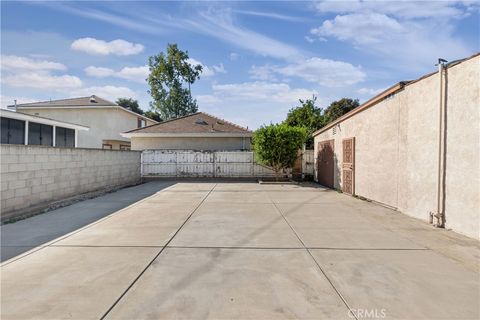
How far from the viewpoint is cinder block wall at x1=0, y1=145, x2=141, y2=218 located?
6.30 m

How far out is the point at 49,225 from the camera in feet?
19.0

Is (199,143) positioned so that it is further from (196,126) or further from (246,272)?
(246,272)

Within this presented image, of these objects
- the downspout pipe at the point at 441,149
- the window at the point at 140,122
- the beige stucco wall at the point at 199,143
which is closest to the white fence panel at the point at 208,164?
the beige stucco wall at the point at 199,143

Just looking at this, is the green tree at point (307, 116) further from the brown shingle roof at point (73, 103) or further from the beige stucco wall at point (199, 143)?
the brown shingle roof at point (73, 103)

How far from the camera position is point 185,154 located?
54.7 feet

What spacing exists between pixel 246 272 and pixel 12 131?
12941 mm

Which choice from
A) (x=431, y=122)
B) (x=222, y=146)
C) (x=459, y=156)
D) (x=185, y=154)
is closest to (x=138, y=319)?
(x=459, y=156)

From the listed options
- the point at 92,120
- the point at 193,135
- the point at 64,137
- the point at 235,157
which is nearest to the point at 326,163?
the point at 235,157

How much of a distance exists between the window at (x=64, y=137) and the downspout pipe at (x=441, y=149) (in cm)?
1573

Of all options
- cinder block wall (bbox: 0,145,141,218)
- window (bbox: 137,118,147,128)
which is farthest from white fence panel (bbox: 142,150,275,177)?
window (bbox: 137,118,147,128)

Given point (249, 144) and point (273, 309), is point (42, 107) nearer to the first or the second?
point (249, 144)

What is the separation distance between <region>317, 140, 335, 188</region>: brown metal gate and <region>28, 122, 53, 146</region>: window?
1417 cm

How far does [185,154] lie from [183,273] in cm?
1368
